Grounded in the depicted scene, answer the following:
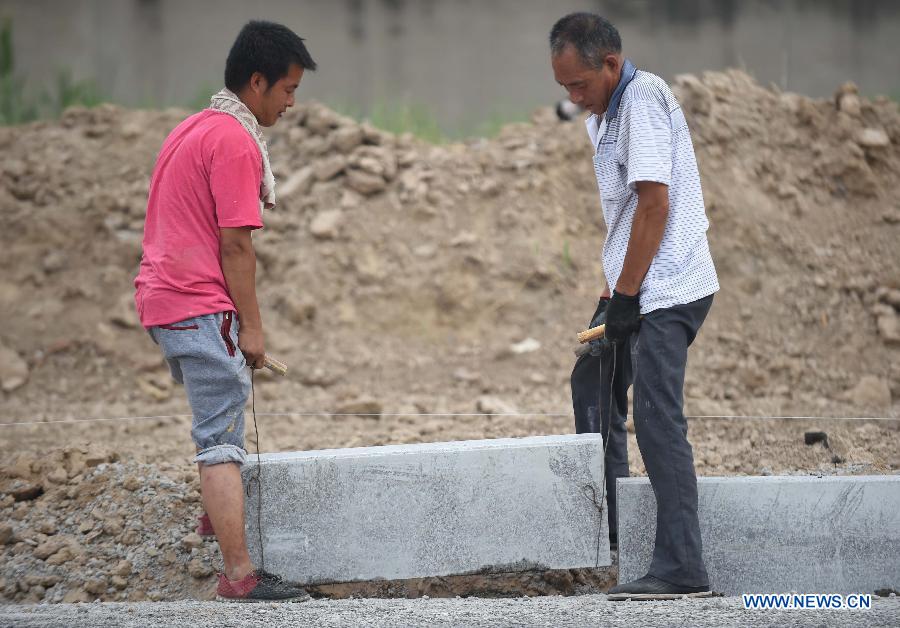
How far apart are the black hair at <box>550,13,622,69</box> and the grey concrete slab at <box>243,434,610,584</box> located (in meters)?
1.42

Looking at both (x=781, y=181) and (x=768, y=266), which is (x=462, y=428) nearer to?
(x=768, y=266)

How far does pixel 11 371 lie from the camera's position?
7.76m

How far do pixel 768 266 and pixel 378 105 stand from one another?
143 inches

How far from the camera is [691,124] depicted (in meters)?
8.67

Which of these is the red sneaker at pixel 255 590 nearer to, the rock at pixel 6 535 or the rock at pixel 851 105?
the rock at pixel 6 535

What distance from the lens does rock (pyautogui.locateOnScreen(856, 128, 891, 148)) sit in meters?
8.61

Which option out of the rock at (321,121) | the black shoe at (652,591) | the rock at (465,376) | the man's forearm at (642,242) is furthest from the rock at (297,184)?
the black shoe at (652,591)

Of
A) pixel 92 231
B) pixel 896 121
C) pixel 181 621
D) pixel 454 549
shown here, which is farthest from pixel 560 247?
pixel 181 621

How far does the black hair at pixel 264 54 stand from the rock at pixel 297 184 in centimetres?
463

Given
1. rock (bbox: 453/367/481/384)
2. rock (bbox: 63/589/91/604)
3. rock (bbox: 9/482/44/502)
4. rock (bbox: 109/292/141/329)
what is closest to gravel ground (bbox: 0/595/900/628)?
rock (bbox: 63/589/91/604)

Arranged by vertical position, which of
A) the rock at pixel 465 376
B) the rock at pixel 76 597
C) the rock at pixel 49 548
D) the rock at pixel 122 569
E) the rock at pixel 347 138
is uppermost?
the rock at pixel 347 138

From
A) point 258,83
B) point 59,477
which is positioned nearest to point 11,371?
point 59,477

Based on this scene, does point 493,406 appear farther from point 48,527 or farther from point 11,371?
point 11,371

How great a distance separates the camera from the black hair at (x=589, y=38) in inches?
148
